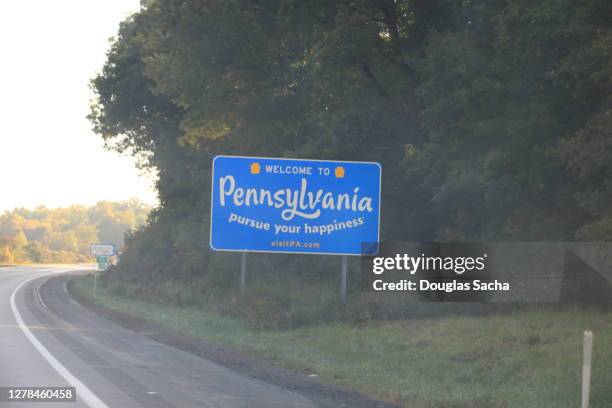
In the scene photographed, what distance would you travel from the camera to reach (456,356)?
17375mm

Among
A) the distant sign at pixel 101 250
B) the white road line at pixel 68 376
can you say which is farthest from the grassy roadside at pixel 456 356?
the distant sign at pixel 101 250

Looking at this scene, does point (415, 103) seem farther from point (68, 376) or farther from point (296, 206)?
point (68, 376)

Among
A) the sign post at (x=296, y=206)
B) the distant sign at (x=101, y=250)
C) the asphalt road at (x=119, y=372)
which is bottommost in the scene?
the asphalt road at (x=119, y=372)

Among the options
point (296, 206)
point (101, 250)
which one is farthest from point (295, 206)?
point (101, 250)

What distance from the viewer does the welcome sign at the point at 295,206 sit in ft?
88.2

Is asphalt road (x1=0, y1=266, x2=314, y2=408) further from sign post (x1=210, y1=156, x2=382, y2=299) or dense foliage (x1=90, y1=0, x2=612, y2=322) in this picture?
dense foliage (x1=90, y1=0, x2=612, y2=322)

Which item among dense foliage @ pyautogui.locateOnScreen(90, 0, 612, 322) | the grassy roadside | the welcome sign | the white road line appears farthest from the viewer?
the welcome sign

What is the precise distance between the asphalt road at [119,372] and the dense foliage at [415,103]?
8.82m

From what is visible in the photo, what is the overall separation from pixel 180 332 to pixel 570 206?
11.3 metres

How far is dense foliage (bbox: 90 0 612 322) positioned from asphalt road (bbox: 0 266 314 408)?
882 cm

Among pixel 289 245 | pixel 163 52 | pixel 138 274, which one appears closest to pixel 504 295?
pixel 289 245

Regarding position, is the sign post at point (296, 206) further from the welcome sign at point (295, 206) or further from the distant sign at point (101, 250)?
the distant sign at point (101, 250)

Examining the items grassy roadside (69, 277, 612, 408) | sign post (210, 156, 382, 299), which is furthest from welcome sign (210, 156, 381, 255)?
grassy roadside (69, 277, 612, 408)

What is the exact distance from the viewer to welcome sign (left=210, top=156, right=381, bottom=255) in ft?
88.2
